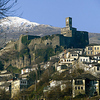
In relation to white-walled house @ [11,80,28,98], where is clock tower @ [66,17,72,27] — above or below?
above

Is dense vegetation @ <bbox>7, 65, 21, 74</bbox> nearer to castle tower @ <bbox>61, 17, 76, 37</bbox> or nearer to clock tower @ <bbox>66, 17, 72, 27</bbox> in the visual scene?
castle tower @ <bbox>61, 17, 76, 37</bbox>

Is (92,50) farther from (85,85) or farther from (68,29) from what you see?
(85,85)

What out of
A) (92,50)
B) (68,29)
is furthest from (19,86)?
(68,29)

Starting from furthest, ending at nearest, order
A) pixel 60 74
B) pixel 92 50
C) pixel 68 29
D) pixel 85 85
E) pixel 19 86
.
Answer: pixel 68 29 → pixel 92 50 → pixel 19 86 → pixel 60 74 → pixel 85 85

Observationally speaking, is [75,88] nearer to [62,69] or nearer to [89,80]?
[89,80]

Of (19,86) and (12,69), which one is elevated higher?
(12,69)

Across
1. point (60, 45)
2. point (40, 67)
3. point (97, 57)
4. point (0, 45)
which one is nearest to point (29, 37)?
point (60, 45)

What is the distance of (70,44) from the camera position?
95.4m

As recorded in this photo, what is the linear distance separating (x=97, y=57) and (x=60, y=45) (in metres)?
21.3

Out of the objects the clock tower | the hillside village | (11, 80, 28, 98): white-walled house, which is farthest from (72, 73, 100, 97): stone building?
the clock tower

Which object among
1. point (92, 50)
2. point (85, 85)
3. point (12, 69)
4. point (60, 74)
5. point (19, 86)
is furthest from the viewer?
point (12, 69)

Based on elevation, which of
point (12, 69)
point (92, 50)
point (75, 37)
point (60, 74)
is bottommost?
point (12, 69)

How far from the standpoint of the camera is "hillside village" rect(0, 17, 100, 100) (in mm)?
49406

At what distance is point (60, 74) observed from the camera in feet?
199
